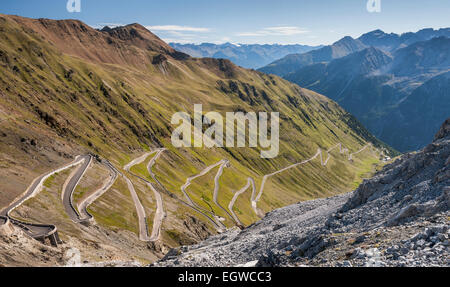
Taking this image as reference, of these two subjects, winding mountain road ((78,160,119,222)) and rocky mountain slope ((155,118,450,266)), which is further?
winding mountain road ((78,160,119,222))

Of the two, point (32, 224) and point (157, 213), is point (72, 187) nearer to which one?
point (157, 213)

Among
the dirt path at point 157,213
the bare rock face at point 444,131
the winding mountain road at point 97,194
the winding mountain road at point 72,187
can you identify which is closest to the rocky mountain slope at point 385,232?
the bare rock face at point 444,131

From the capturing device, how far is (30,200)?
82.3m

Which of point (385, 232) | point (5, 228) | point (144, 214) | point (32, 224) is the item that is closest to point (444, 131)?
point (385, 232)

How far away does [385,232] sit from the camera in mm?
32594

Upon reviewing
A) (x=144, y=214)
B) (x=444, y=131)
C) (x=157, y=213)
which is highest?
(x=444, y=131)

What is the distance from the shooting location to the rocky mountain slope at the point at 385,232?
2647 cm

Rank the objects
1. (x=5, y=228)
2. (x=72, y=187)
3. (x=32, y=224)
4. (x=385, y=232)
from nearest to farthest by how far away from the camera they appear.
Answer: (x=385, y=232)
(x=5, y=228)
(x=32, y=224)
(x=72, y=187)

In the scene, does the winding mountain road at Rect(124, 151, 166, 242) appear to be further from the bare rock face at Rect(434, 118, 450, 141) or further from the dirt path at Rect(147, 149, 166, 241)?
the bare rock face at Rect(434, 118, 450, 141)

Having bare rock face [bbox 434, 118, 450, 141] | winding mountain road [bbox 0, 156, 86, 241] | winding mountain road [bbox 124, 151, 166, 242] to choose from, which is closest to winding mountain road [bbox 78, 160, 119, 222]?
winding mountain road [bbox 124, 151, 166, 242]

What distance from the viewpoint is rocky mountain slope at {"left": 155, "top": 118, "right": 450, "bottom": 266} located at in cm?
2647

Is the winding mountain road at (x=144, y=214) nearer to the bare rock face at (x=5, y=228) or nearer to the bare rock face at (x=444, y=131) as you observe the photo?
the bare rock face at (x=5, y=228)

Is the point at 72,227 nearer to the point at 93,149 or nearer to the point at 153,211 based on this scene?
the point at 153,211
